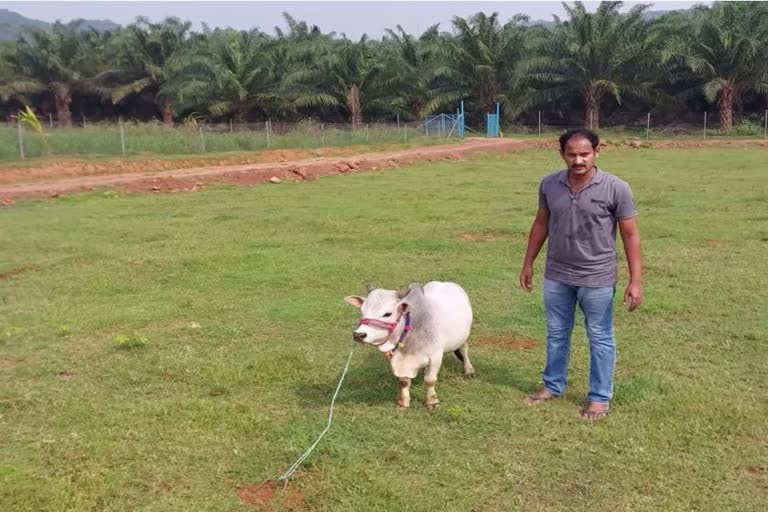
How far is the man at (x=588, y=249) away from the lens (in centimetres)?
443

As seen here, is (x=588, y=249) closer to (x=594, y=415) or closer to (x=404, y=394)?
(x=594, y=415)

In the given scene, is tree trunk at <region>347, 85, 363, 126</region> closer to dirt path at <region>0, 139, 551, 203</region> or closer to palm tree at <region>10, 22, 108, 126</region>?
dirt path at <region>0, 139, 551, 203</region>

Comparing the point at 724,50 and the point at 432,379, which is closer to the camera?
the point at 432,379

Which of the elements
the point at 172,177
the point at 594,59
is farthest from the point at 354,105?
the point at 172,177

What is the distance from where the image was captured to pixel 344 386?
5332 mm

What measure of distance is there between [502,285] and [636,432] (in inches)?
146

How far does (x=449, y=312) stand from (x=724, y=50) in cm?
3605

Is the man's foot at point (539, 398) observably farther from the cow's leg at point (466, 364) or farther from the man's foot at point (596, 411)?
the cow's leg at point (466, 364)

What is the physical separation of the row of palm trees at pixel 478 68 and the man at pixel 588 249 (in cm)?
3424

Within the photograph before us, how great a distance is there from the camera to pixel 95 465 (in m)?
4.15

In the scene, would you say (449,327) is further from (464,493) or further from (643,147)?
(643,147)

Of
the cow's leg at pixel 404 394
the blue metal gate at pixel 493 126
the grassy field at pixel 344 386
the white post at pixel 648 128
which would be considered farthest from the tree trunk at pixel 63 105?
Result: the cow's leg at pixel 404 394

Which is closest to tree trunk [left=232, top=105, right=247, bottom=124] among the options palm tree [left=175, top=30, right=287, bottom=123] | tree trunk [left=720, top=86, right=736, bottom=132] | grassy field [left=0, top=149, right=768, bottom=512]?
palm tree [left=175, top=30, right=287, bottom=123]

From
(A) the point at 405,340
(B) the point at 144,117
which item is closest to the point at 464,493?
(A) the point at 405,340
